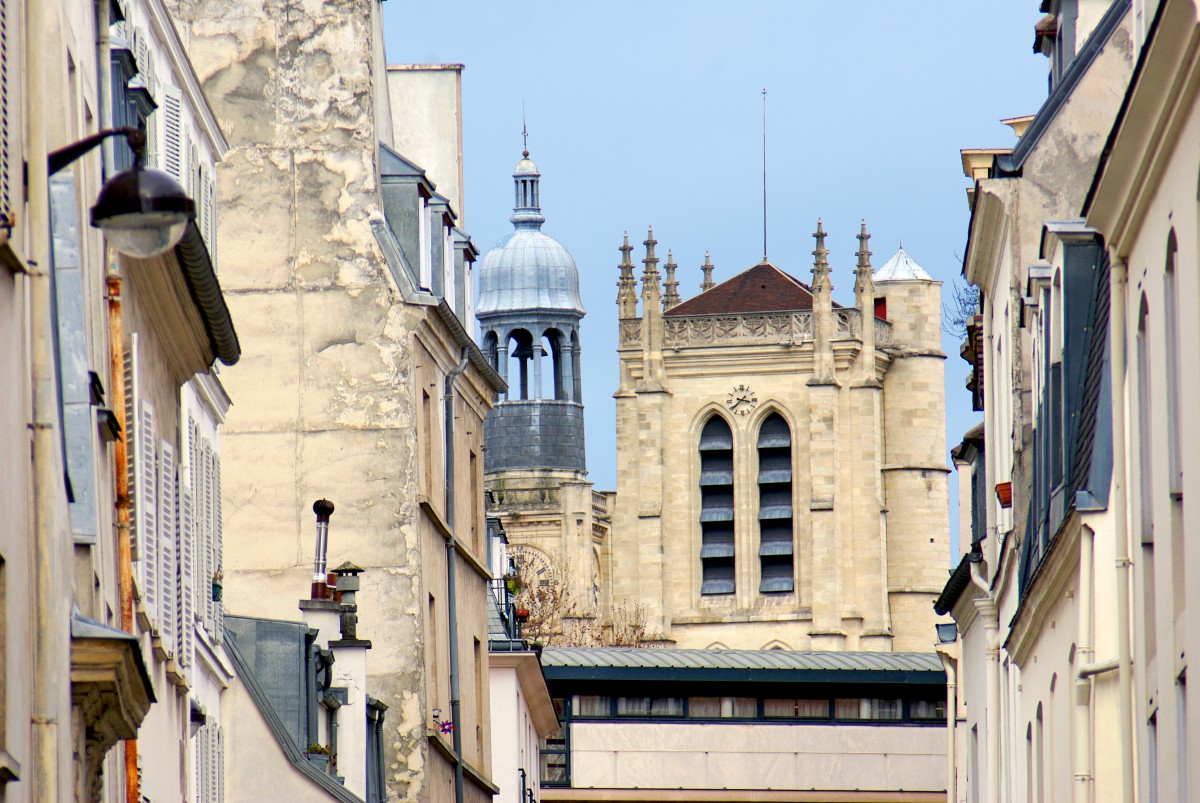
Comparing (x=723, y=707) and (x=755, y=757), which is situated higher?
(x=723, y=707)

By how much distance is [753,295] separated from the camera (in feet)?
361

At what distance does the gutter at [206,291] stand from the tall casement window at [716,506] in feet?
289

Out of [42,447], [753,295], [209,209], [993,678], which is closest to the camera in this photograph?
[42,447]

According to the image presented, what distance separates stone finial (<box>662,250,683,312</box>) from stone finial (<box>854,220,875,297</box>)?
24.8ft

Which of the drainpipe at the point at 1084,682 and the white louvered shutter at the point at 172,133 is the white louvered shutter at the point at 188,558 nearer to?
the white louvered shutter at the point at 172,133

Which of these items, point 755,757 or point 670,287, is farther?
point 670,287

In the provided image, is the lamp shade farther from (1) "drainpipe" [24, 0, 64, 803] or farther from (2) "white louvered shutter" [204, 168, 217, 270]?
(2) "white louvered shutter" [204, 168, 217, 270]

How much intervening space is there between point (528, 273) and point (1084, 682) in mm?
104842

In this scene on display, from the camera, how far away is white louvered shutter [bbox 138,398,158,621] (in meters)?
14.4

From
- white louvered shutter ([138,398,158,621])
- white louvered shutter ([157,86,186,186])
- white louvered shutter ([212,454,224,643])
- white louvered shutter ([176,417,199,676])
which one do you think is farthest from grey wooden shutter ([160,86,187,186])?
white louvered shutter ([212,454,224,643])

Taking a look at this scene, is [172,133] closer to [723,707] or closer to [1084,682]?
[1084,682]

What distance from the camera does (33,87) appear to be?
402 inches

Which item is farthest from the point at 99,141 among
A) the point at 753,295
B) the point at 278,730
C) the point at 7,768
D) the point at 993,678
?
the point at 753,295

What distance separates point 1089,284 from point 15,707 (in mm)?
9072
